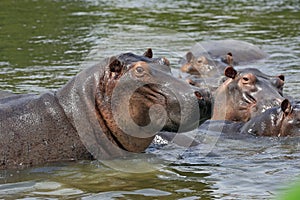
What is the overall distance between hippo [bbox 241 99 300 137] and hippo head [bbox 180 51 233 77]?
3937mm

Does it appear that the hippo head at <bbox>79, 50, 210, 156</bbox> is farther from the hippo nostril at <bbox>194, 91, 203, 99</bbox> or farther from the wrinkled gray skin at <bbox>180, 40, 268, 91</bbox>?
the wrinkled gray skin at <bbox>180, 40, 268, 91</bbox>

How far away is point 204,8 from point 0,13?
4.80 metres

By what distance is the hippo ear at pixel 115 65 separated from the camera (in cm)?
659

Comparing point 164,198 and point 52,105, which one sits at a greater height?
point 52,105

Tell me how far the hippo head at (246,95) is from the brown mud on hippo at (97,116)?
2303 mm

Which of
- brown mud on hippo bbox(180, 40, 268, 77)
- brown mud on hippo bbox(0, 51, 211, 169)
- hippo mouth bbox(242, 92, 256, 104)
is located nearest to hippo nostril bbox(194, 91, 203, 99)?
brown mud on hippo bbox(0, 51, 211, 169)

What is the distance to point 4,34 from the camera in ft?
50.6

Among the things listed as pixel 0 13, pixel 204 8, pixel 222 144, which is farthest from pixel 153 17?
pixel 222 144

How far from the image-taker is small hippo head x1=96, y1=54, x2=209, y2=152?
623cm

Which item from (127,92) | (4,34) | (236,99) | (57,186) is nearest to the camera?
(57,186)

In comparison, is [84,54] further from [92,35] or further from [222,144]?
[222,144]

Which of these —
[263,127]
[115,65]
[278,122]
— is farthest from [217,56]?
[115,65]

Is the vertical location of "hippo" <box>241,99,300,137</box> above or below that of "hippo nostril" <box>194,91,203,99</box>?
below

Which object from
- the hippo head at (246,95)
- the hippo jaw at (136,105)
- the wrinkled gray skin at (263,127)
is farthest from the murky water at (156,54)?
the hippo head at (246,95)
